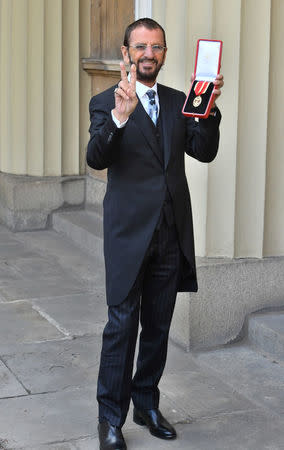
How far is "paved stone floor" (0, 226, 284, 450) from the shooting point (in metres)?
4.64

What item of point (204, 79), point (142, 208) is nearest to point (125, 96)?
point (204, 79)

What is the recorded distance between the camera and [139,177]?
169 inches

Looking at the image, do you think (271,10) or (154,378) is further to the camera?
(271,10)

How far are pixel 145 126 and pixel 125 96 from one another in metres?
0.36

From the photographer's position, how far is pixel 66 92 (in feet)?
29.9

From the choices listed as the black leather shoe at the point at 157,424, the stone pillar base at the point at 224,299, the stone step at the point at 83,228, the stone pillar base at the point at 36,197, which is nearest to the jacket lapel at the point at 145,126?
the black leather shoe at the point at 157,424

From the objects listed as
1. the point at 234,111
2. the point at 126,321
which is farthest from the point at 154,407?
the point at 234,111

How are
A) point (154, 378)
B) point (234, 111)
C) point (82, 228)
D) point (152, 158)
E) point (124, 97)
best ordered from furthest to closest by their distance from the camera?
point (82, 228) → point (234, 111) → point (154, 378) → point (152, 158) → point (124, 97)

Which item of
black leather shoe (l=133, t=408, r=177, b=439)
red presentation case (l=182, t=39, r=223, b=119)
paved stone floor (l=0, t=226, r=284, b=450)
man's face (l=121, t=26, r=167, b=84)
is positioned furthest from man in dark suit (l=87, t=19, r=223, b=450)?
paved stone floor (l=0, t=226, r=284, b=450)

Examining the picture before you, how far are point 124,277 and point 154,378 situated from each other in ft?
1.96

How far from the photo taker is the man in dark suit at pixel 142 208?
166 inches

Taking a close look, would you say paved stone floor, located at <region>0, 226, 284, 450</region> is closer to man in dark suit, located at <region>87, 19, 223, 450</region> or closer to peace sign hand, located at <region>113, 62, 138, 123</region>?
man in dark suit, located at <region>87, 19, 223, 450</region>

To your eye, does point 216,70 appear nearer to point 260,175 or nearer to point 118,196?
point 118,196

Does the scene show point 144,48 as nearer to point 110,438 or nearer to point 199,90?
point 199,90
